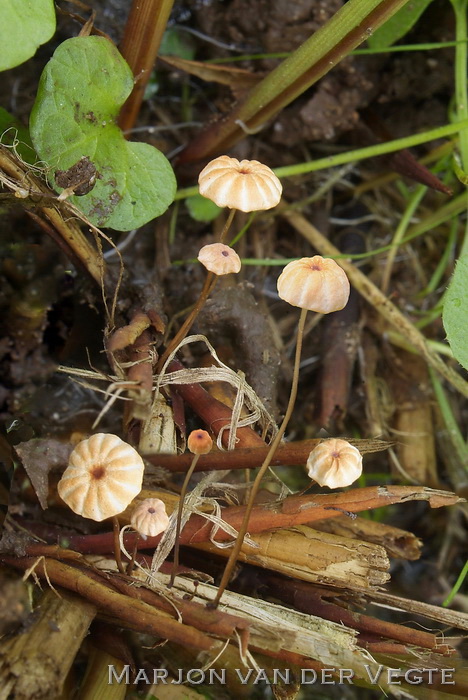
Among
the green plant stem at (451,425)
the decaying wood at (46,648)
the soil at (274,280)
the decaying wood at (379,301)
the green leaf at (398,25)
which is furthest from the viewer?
the green plant stem at (451,425)

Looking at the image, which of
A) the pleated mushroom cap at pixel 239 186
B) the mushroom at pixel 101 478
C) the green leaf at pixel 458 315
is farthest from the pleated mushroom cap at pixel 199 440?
the green leaf at pixel 458 315

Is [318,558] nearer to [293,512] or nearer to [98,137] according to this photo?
[293,512]

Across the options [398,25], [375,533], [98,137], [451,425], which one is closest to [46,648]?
[375,533]

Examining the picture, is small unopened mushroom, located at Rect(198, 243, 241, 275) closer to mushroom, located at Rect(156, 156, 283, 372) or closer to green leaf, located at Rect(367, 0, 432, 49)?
mushroom, located at Rect(156, 156, 283, 372)

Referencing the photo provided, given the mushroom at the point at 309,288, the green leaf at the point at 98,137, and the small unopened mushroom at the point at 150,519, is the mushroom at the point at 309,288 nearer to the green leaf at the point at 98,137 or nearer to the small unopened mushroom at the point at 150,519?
the small unopened mushroom at the point at 150,519

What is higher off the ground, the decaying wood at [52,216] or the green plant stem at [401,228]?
the decaying wood at [52,216]

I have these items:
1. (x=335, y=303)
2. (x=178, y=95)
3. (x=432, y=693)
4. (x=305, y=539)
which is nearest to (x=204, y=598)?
(x=305, y=539)

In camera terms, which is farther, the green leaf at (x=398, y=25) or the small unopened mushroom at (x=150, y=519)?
the green leaf at (x=398, y=25)

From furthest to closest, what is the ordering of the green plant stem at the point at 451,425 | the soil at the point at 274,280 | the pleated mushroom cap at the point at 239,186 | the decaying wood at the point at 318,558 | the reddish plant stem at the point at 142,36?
the green plant stem at the point at 451,425
the soil at the point at 274,280
the reddish plant stem at the point at 142,36
the decaying wood at the point at 318,558
the pleated mushroom cap at the point at 239,186
